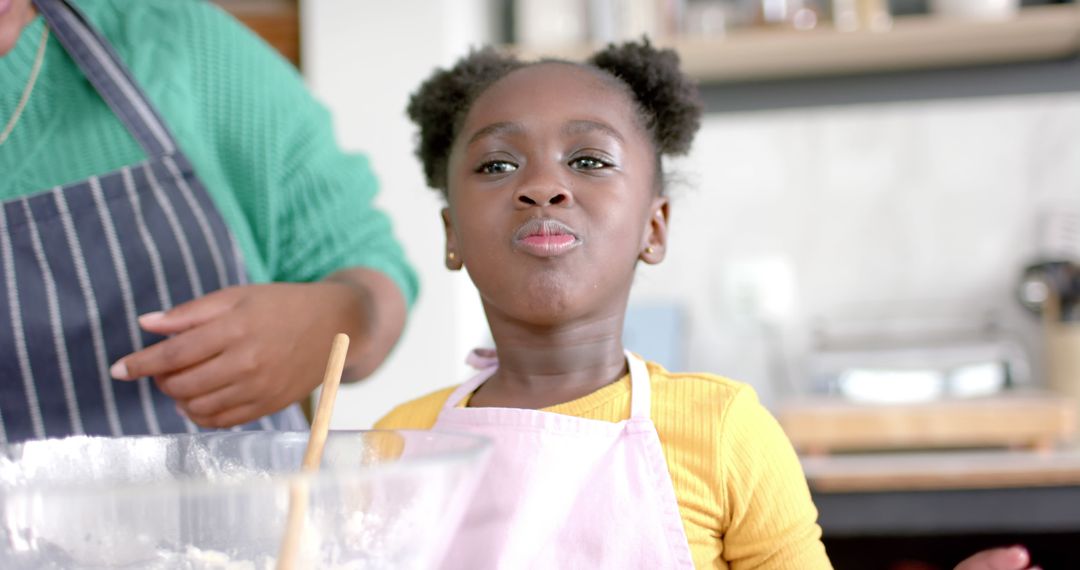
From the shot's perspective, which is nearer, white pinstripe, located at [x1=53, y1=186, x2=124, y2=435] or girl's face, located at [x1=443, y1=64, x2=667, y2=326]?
girl's face, located at [x1=443, y1=64, x2=667, y2=326]

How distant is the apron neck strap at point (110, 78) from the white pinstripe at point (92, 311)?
7 centimetres

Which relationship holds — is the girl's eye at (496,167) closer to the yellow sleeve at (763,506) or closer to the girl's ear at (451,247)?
the girl's ear at (451,247)

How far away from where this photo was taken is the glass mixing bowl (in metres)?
0.38

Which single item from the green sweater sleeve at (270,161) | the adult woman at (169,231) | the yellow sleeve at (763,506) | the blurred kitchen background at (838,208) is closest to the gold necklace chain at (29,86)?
the adult woman at (169,231)

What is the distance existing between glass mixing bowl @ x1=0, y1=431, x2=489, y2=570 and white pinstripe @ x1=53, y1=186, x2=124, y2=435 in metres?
A: 0.35

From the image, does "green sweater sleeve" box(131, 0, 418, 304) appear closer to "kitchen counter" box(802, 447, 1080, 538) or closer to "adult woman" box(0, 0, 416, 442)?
"adult woman" box(0, 0, 416, 442)

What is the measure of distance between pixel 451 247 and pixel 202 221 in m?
0.24

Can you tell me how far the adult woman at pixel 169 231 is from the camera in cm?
75

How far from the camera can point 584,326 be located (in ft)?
2.49

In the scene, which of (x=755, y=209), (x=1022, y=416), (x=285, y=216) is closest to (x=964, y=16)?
(x=755, y=209)

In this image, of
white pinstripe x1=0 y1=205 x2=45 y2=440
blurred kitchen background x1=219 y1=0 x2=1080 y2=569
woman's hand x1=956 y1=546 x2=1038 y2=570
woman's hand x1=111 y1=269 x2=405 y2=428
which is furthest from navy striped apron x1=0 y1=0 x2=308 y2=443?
blurred kitchen background x1=219 y1=0 x2=1080 y2=569

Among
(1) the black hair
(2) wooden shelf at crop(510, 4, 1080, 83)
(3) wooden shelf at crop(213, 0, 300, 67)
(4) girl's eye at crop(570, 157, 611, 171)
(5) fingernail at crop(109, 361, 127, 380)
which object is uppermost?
(3) wooden shelf at crop(213, 0, 300, 67)

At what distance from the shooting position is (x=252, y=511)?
0.40m

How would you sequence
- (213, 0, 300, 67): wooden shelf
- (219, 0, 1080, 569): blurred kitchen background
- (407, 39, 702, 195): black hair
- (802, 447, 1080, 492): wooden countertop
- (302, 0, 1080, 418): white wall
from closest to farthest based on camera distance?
(407, 39, 702, 195): black hair < (802, 447, 1080, 492): wooden countertop < (219, 0, 1080, 569): blurred kitchen background < (213, 0, 300, 67): wooden shelf < (302, 0, 1080, 418): white wall
